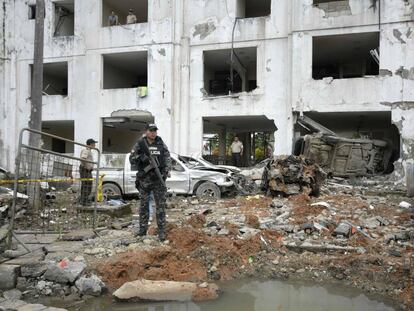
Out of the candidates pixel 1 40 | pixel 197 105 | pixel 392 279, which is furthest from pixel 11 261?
pixel 1 40

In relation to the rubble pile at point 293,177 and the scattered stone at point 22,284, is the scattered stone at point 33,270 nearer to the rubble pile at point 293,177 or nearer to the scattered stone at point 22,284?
the scattered stone at point 22,284

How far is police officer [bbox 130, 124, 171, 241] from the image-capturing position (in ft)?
23.1

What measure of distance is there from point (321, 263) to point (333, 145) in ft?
35.1

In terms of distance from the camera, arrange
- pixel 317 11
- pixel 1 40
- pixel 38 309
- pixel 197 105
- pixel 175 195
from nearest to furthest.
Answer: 1. pixel 38 309
2. pixel 175 195
3. pixel 317 11
4. pixel 197 105
5. pixel 1 40

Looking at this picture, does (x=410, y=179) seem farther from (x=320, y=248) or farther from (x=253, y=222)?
(x=320, y=248)

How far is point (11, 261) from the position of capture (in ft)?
18.6

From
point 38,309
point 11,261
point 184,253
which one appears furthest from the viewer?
point 184,253

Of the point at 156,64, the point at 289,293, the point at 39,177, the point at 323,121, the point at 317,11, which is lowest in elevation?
the point at 289,293

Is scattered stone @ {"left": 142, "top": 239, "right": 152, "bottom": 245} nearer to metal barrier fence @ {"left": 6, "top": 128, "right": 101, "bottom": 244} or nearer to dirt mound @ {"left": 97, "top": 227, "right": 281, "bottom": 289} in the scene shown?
A: dirt mound @ {"left": 97, "top": 227, "right": 281, "bottom": 289}

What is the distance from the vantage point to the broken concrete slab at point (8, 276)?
5.09m

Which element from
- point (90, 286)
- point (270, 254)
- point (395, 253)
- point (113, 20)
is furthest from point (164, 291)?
point (113, 20)

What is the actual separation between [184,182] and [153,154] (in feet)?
21.3

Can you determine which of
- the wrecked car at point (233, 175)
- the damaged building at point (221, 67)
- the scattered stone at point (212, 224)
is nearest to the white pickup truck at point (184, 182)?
the wrecked car at point (233, 175)

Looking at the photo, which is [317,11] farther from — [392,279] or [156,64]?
[392,279]
